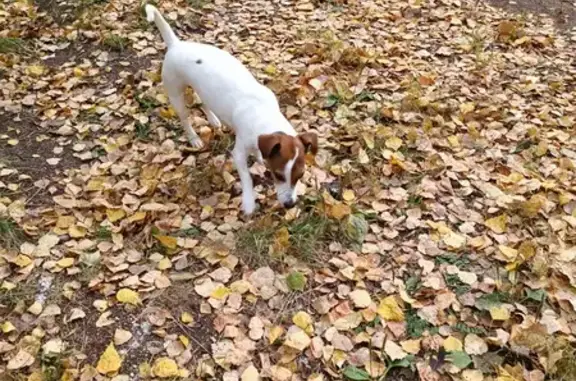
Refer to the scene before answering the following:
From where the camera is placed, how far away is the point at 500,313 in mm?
3314

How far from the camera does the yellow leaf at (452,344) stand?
3174mm

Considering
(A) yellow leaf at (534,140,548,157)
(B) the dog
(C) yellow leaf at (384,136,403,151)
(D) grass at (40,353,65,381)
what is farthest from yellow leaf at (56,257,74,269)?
(A) yellow leaf at (534,140,548,157)

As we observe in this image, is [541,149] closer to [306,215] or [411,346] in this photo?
[306,215]

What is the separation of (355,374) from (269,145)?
4.35ft

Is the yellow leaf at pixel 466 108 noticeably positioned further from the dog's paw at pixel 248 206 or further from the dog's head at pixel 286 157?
the dog's paw at pixel 248 206

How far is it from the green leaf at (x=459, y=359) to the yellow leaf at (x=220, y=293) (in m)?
1.26

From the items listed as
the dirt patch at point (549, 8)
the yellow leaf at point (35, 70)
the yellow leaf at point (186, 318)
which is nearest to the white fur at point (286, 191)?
the yellow leaf at point (186, 318)

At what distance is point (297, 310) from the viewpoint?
3.41 metres

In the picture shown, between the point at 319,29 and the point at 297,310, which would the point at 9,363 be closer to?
the point at 297,310

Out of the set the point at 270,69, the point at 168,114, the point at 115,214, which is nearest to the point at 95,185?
the point at 115,214

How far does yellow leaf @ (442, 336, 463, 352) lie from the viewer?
10.4 ft

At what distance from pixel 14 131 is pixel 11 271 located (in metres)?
1.59

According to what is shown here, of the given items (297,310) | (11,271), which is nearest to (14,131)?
(11,271)

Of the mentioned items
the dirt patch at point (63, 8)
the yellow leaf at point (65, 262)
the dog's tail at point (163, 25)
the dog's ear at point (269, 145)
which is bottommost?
the yellow leaf at point (65, 262)
